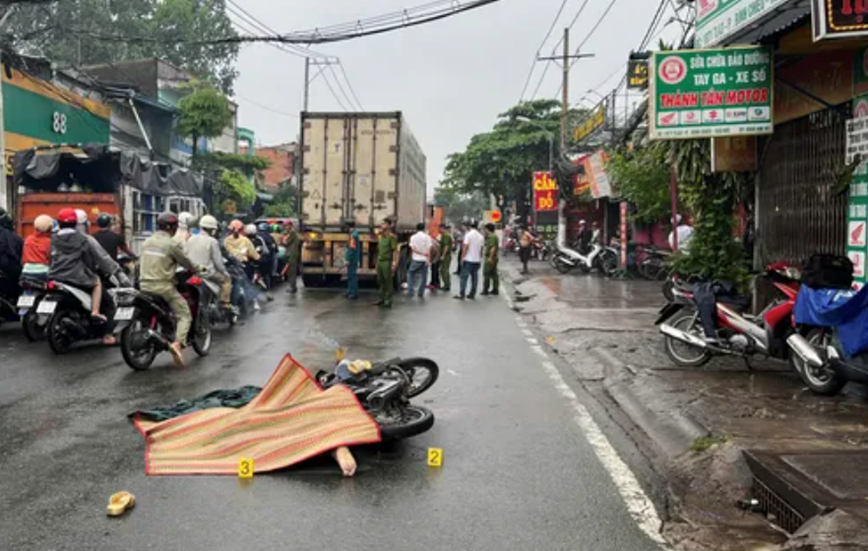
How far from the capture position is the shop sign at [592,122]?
25.6 m

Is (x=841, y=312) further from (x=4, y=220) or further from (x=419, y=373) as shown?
(x=4, y=220)

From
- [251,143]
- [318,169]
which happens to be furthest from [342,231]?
[251,143]

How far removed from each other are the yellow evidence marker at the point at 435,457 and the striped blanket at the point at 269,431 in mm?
384

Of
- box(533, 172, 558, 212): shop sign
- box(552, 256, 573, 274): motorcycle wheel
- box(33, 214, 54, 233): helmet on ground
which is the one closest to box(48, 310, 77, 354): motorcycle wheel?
box(33, 214, 54, 233): helmet on ground

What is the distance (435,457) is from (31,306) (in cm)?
658

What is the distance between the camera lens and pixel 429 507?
4430 mm

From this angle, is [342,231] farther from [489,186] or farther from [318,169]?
[489,186]

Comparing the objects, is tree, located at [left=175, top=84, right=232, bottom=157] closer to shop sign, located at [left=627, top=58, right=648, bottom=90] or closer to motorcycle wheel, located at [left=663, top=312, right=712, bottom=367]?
shop sign, located at [left=627, top=58, right=648, bottom=90]

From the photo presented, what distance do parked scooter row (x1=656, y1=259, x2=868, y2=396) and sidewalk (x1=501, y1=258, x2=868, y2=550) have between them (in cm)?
23

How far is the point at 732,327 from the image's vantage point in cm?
838

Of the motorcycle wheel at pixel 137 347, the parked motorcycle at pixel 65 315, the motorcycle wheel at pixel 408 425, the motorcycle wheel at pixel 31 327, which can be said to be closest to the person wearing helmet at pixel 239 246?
the motorcycle wheel at pixel 31 327

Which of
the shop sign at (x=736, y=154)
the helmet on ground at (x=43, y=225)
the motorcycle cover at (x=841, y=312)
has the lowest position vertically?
the motorcycle cover at (x=841, y=312)

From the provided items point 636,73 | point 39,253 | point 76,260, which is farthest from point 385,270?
point 636,73

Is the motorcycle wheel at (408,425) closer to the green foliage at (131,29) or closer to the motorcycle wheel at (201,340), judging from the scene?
the motorcycle wheel at (201,340)
